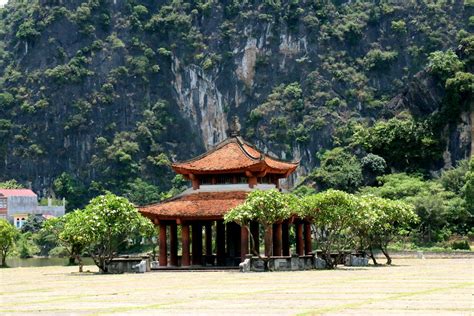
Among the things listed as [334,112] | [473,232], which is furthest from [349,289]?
[334,112]

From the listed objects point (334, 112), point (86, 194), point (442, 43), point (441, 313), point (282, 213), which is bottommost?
point (441, 313)

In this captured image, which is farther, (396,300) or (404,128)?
(404,128)

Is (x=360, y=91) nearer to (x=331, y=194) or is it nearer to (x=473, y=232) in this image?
(x=473, y=232)

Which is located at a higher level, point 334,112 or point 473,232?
point 334,112

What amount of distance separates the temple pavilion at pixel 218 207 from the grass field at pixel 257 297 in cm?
1767

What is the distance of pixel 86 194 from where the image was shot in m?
200

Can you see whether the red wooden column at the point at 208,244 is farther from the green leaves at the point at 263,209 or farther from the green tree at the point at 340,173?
the green tree at the point at 340,173

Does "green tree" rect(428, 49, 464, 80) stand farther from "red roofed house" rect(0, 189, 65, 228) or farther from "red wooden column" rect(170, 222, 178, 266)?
"red wooden column" rect(170, 222, 178, 266)

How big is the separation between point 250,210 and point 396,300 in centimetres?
2600

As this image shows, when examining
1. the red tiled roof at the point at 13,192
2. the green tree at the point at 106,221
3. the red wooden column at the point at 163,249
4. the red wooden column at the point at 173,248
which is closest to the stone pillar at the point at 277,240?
the red wooden column at the point at 173,248

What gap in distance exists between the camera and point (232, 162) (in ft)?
206

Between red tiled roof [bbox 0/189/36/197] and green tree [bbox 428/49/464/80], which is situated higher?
green tree [bbox 428/49/464/80]

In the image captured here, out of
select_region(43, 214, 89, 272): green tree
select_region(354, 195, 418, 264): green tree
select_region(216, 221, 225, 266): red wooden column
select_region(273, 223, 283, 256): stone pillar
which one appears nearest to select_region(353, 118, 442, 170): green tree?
select_region(354, 195, 418, 264): green tree

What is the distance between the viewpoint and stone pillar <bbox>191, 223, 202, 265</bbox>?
6306 cm
